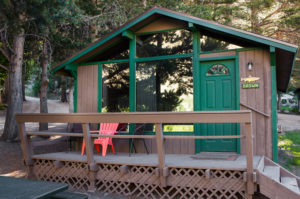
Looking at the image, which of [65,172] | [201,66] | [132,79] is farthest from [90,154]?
[201,66]

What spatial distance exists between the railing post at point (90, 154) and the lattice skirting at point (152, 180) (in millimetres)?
91

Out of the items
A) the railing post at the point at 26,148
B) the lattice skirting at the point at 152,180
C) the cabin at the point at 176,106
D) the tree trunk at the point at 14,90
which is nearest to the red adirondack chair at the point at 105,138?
the cabin at the point at 176,106

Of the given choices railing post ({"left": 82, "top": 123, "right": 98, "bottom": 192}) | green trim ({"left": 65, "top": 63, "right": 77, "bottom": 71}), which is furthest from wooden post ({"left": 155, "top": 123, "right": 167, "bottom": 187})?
green trim ({"left": 65, "top": 63, "right": 77, "bottom": 71})

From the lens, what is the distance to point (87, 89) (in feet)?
23.5

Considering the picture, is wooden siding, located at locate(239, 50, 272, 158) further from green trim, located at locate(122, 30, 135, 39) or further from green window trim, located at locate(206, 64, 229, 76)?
green trim, located at locate(122, 30, 135, 39)

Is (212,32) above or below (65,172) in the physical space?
above

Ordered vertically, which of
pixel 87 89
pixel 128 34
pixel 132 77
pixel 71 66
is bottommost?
pixel 87 89

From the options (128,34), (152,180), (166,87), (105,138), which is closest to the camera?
(152,180)

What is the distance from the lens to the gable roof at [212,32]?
524 centimetres

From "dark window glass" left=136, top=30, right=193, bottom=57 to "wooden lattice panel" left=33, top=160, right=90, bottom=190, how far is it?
320 cm

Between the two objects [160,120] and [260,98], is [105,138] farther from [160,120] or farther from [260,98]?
[260,98]

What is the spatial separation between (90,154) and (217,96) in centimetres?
309

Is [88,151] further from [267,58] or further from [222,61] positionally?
[267,58]

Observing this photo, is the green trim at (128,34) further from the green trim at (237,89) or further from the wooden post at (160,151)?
the wooden post at (160,151)
